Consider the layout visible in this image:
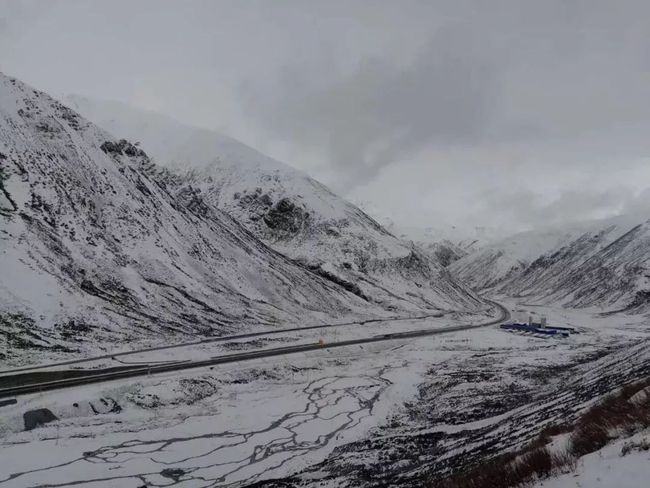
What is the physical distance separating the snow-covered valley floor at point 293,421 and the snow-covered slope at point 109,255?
49.6 feet

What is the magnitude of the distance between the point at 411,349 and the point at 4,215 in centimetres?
5239

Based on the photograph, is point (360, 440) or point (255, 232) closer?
point (360, 440)

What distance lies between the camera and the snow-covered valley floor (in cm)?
2103

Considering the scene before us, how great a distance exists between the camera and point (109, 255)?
226 ft

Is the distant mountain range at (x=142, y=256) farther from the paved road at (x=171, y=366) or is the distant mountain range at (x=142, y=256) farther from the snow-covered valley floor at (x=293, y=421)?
the snow-covered valley floor at (x=293, y=421)

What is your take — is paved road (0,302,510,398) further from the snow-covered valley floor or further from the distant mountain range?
the distant mountain range

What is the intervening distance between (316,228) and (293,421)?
10336cm

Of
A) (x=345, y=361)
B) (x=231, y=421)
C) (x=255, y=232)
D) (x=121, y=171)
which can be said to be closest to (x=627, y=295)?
(x=255, y=232)

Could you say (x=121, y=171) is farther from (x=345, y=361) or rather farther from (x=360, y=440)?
(x=360, y=440)

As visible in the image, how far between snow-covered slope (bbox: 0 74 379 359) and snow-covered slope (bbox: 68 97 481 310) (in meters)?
12.4

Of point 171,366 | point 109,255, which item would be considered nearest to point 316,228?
point 109,255

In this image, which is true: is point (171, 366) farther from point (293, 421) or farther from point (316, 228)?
point (316, 228)

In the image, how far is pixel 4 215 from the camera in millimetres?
61562

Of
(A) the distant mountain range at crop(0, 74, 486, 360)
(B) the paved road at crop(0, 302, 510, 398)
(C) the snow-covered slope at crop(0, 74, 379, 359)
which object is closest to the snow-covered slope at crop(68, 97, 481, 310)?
(A) the distant mountain range at crop(0, 74, 486, 360)
